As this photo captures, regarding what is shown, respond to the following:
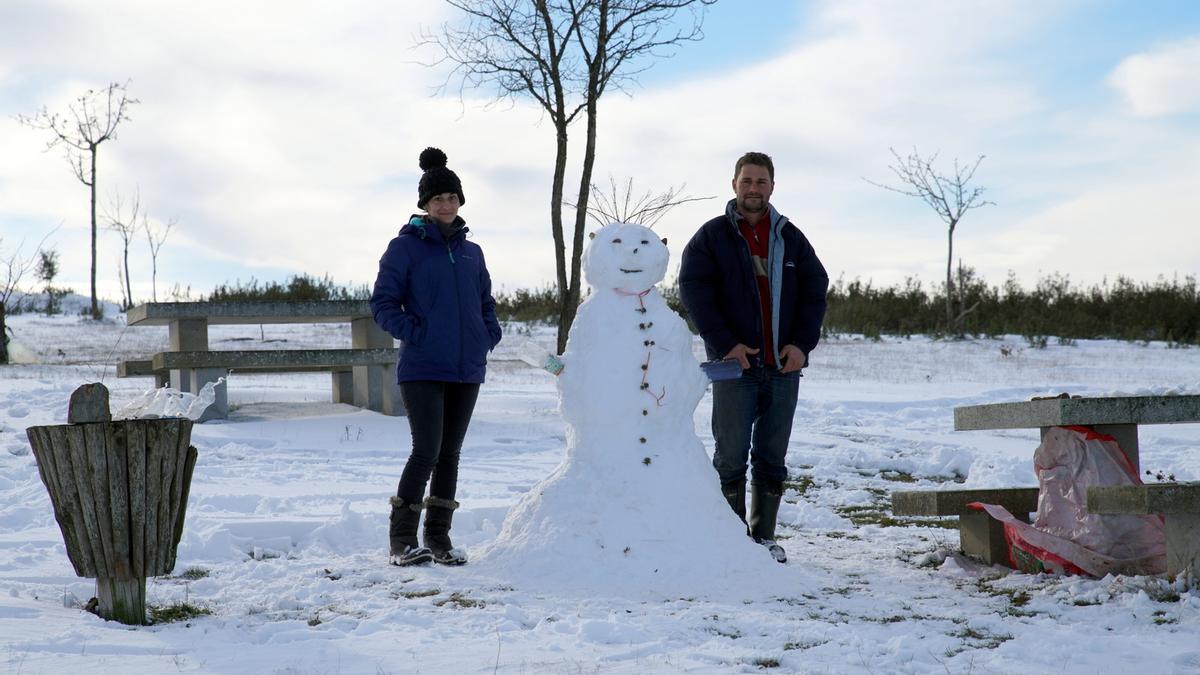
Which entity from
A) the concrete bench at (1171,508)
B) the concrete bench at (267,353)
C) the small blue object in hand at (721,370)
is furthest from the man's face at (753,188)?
the concrete bench at (267,353)

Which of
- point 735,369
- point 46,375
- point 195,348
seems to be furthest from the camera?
point 46,375

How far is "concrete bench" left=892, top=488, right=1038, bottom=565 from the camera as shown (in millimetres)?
4387

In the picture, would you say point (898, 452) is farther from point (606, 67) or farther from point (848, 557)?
point (606, 67)

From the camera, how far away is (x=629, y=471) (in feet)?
13.7

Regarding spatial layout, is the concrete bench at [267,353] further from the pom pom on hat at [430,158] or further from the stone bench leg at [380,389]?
the pom pom on hat at [430,158]

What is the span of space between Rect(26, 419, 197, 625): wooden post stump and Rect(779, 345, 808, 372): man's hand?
2.40 m

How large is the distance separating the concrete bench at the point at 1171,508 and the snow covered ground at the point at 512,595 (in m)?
0.13

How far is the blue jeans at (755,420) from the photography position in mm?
4488

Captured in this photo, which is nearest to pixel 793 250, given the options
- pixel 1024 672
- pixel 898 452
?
pixel 1024 672

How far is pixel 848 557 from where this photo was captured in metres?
4.65

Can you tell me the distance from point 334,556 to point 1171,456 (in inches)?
251

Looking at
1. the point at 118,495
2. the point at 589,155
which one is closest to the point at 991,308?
the point at 589,155

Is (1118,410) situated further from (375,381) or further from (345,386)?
(345,386)

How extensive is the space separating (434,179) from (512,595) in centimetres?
179
